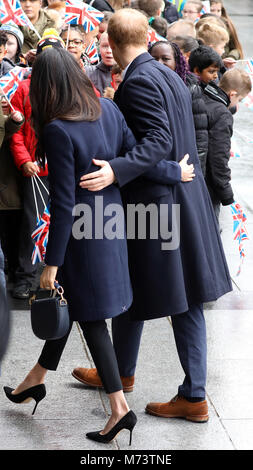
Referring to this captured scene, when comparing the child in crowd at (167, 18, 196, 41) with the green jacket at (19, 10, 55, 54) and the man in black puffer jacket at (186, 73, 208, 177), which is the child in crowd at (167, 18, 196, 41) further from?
the man in black puffer jacket at (186, 73, 208, 177)

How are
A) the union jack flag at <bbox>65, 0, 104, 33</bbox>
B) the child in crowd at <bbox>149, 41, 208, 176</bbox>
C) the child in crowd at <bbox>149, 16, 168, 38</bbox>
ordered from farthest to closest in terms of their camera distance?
1. the child in crowd at <bbox>149, 16, 168, 38</bbox>
2. the union jack flag at <bbox>65, 0, 104, 33</bbox>
3. the child in crowd at <bbox>149, 41, 208, 176</bbox>

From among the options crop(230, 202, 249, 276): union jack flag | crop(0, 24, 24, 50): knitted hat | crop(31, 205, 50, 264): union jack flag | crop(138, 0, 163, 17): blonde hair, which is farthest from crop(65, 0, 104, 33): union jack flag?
crop(138, 0, 163, 17): blonde hair

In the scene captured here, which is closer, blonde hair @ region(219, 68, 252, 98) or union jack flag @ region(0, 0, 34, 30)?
union jack flag @ region(0, 0, 34, 30)

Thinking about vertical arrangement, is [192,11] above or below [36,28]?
below

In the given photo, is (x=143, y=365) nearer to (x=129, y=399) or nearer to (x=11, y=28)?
(x=129, y=399)

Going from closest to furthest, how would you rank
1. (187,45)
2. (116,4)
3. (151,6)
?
(187,45) → (151,6) → (116,4)

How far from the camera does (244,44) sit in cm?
2053

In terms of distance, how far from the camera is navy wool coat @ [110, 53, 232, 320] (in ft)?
13.5

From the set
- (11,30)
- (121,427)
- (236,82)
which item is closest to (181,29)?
(236,82)

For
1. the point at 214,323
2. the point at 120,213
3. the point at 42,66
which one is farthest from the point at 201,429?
the point at 42,66

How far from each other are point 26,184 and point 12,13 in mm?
1394

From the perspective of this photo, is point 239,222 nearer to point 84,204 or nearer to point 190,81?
point 190,81

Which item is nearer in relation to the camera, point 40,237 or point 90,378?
point 90,378
